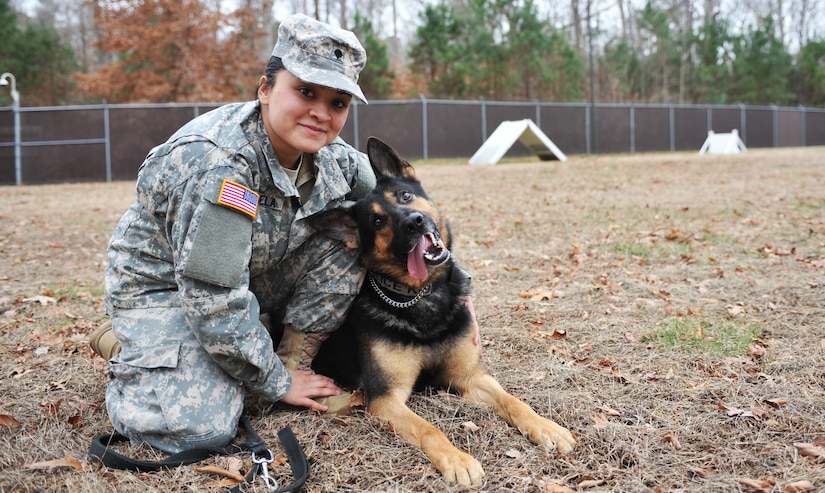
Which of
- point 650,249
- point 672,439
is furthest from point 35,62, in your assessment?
point 672,439

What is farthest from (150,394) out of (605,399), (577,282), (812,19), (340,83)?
(812,19)

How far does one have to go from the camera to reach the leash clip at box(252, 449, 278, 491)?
8.59 feet

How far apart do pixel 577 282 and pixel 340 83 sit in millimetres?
3520

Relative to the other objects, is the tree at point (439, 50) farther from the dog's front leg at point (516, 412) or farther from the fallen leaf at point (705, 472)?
the fallen leaf at point (705, 472)

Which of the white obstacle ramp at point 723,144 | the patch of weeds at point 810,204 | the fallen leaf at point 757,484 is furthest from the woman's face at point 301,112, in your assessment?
the white obstacle ramp at point 723,144

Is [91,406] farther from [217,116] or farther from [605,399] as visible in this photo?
[605,399]

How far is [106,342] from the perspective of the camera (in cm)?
362

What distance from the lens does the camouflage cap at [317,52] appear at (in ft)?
9.58

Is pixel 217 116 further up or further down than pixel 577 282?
further up

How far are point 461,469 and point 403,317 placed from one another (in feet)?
3.09

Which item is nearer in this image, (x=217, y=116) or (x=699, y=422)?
(x=699, y=422)

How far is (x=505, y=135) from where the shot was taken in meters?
22.2

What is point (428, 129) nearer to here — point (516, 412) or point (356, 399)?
point (356, 399)

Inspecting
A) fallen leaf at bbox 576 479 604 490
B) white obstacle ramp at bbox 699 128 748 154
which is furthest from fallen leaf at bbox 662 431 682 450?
white obstacle ramp at bbox 699 128 748 154
